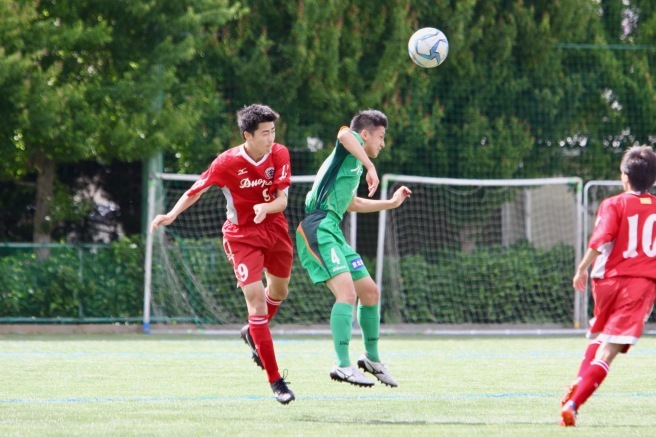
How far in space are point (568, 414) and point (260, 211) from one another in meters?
2.32

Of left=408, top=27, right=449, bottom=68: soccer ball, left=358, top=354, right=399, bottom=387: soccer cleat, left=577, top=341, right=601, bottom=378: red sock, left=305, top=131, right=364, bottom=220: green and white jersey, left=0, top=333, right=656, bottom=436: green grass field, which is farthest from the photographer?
left=408, top=27, right=449, bottom=68: soccer ball

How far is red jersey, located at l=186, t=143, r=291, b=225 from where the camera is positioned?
7477 millimetres

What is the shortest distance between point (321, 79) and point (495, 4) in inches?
130

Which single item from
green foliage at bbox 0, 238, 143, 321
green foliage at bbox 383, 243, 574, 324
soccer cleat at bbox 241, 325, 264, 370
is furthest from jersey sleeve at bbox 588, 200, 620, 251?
green foliage at bbox 383, 243, 574, 324

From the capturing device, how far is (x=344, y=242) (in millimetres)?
7891

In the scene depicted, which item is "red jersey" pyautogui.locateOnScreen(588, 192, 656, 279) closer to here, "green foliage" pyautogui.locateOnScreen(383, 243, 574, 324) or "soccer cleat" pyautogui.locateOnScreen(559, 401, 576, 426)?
"soccer cleat" pyautogui.locateOnScreen(559, 401, 576, 426)

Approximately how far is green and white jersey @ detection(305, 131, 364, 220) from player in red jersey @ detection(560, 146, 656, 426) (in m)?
2.14

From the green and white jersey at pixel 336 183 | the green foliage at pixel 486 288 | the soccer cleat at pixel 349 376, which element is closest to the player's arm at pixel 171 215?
the green and white jersey at pixel 336 183

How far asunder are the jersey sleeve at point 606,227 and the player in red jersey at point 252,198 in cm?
212

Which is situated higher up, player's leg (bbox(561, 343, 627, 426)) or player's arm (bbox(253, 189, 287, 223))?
player's arm (bbox(253, 189, 287, 223))

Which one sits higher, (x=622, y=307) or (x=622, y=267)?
(x=622, y=267)

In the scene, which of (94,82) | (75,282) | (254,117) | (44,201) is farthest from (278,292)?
(44,201)

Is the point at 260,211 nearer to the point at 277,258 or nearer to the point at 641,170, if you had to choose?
the point at 277,258

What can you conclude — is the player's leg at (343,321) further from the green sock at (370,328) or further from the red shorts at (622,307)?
the red shorts at (622,307)
